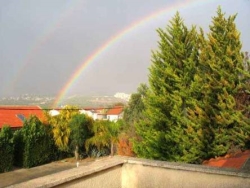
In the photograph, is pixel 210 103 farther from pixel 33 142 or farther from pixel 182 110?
pixel 33 142

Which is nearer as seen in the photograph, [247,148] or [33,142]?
[247,148]

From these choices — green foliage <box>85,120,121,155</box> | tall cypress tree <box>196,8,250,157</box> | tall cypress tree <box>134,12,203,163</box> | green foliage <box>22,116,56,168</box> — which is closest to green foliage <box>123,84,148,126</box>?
green foliage <box>85,120,121,155</box>

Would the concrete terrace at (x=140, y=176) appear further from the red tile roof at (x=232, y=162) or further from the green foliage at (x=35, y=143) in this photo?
the green foliage at (x=35, y=143)

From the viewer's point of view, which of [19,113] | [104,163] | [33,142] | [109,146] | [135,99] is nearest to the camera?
[104,163]

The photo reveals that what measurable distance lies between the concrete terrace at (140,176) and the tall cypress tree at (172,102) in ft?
37.3

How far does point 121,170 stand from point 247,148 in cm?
1190

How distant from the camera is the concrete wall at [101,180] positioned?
292 cm

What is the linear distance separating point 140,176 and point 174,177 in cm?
40

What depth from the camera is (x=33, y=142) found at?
2022cm

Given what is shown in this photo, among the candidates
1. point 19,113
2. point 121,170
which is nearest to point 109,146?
point 19,113

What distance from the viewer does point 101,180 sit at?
3.23m

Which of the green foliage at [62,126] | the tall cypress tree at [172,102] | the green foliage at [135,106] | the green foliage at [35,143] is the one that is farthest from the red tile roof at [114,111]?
the tall cypress tree at [172,102]

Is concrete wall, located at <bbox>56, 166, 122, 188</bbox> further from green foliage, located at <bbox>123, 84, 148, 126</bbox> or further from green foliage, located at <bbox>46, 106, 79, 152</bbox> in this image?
green foliage, located at <bbox>46, 106, 79, 152</bbox>

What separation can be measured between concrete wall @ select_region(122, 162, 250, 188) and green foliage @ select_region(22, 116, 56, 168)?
17703 mm
